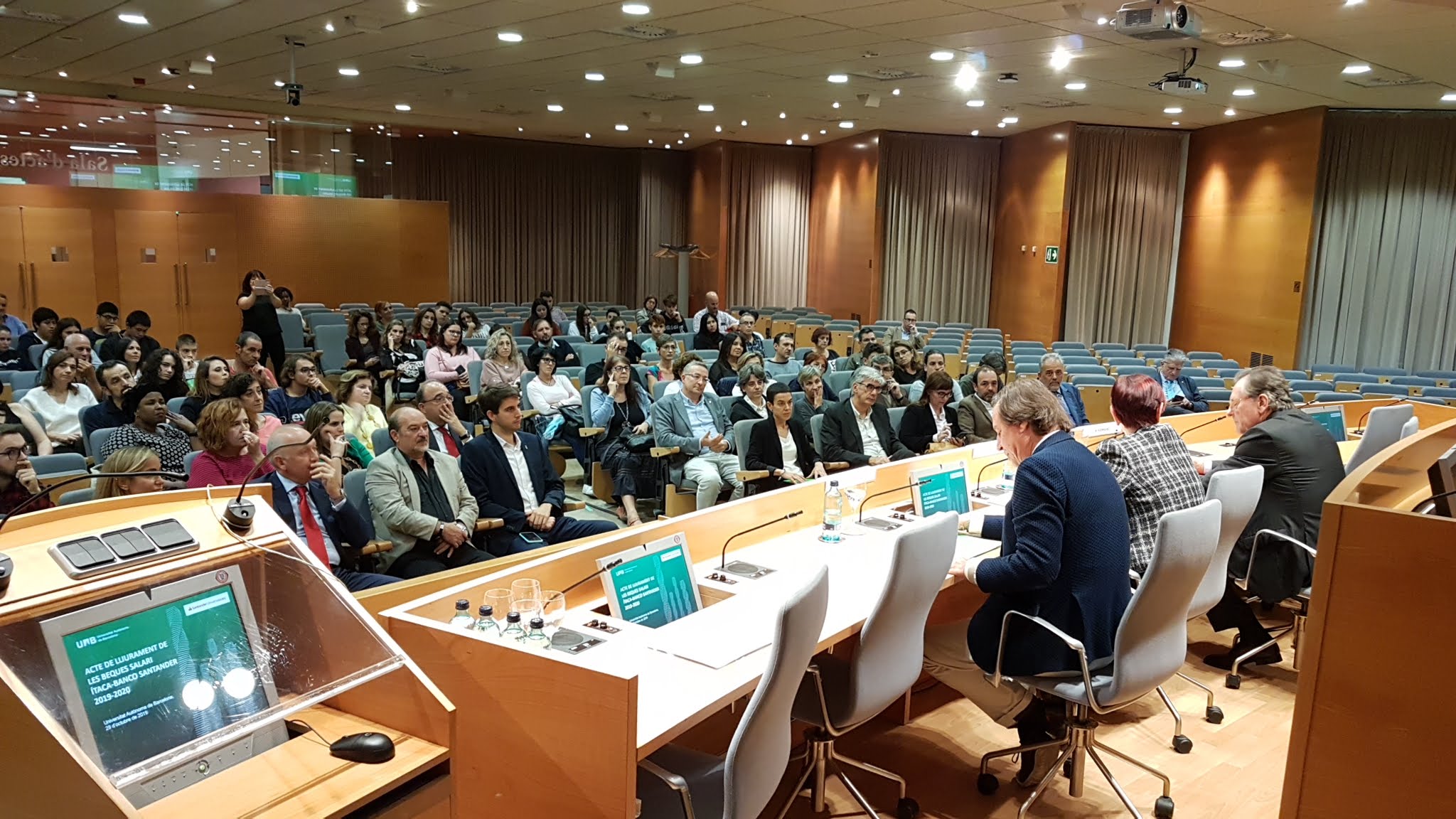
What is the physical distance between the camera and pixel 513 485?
5133 millimetres

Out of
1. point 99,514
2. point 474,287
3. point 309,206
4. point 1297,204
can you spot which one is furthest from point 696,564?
point 474,287

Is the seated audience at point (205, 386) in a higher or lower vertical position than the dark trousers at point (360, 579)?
higher

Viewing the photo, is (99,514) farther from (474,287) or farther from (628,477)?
(474,287)

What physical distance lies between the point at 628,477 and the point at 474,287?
1449cm

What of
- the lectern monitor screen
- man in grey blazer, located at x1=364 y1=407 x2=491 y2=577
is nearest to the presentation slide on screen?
the lectern monitor screen

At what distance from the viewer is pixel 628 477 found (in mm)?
6863

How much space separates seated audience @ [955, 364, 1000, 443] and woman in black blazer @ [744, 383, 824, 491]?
4.57 ft

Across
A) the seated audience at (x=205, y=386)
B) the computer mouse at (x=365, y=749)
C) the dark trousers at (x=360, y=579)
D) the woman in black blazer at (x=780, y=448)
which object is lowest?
the dark trousers at (x=360, y=579)

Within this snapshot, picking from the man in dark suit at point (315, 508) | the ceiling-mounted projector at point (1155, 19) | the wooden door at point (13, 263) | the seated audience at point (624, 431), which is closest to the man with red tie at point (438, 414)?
the man in dark suit at point (315, 508)

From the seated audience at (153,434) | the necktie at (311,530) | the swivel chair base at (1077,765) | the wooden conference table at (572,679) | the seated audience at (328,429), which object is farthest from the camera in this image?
the seated audience at (153,434)

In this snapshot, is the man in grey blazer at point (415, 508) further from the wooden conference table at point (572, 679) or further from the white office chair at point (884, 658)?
the white office chair at point (884, 658)

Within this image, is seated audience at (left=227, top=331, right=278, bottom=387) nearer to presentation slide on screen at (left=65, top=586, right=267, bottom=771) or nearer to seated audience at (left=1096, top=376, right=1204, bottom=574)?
presentation slide on screen at (left=65, top=586, right=267, bottom=771)

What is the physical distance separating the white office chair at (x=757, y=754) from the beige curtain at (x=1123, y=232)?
13.8m

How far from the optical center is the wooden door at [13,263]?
13320mm
